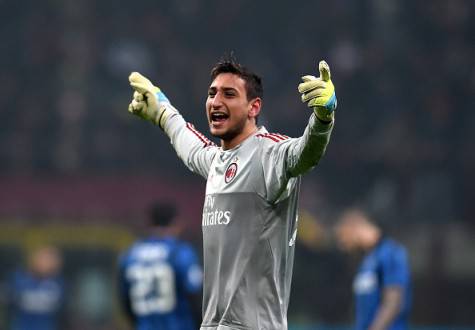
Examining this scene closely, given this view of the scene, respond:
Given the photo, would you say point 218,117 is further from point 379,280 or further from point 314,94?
point 379,280

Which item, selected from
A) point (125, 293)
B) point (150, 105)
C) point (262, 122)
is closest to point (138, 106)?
point (150, 105)

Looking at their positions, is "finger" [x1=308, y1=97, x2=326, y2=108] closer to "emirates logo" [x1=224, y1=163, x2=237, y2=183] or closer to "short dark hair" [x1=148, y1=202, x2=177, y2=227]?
"emirates logo" [x1=224, y1=163, x2=237, y2=183]

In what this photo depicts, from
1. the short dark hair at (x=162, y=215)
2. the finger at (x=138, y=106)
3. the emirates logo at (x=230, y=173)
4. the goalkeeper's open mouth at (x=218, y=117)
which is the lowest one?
the emirates logo at (x=230, y=173)

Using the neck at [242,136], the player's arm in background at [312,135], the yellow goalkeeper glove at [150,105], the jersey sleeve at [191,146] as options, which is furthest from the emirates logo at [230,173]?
the yellow goalkeeper glove at [150,105]

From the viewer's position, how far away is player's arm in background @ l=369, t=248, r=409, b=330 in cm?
811

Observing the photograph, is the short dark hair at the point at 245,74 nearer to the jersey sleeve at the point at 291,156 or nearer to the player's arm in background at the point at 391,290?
the jersey sleeve at the point at 291,156

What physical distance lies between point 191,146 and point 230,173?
70cm

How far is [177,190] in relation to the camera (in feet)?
44.7

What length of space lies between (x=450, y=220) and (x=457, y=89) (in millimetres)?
2671

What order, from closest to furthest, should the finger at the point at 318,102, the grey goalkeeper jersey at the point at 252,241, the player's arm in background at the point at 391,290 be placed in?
1. the finger at the point at 318,102
2. the grey goalkeeper jersey at the point at 252,241
3. the player's arm in background at the point at 391,290

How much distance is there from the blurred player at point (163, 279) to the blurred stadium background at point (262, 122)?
4.10m

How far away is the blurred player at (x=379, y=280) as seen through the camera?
8156 millimetres

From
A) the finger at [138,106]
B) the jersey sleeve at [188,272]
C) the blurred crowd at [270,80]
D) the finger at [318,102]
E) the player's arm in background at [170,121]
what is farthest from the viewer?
the blurred crowd at [270,80]

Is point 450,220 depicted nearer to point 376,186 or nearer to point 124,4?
point 376,186
